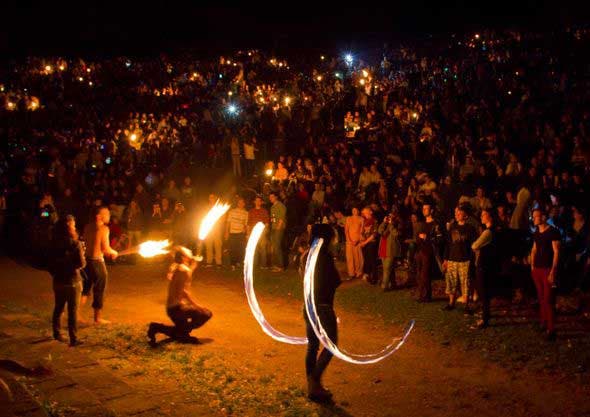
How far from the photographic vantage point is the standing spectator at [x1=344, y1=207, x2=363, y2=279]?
1459 centimetres

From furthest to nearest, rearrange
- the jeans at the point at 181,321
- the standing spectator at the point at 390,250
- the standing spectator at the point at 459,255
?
the standing spectator at the point at 390,250 < the standing spectator at the point at 459,255 < the jeans at the point at 181,321

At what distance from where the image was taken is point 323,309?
7.59 metres

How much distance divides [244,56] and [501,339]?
3144 centimetres

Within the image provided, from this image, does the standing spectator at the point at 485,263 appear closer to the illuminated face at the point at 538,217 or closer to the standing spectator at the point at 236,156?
the illuminated face at the point at 538,217

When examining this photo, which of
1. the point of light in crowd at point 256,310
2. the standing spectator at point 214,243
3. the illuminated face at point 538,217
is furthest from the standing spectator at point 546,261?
the standing spectator at point 214,243

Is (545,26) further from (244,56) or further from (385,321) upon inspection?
(385,321)

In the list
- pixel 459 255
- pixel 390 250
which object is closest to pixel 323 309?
pixel 459 255

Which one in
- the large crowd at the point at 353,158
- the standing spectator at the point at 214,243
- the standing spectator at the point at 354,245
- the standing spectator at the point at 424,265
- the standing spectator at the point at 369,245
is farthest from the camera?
the standing spectator at the point at 214,243

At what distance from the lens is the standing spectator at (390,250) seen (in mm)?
13562

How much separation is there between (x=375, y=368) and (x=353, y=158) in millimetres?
10477

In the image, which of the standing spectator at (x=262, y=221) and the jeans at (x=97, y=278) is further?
the standing spectator at (x=262, y=221)

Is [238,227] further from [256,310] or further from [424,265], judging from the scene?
[256,310]

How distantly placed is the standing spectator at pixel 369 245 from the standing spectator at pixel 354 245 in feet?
0.39

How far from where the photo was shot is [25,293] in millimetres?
14203
